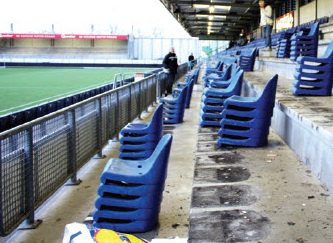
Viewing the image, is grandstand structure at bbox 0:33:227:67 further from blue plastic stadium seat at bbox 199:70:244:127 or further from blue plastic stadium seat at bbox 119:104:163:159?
blue plastic stadium seat at bbox 119:104:163:159

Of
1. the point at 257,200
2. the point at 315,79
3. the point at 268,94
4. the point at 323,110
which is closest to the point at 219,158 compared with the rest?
the point at 268,94

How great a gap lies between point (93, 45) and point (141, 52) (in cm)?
895

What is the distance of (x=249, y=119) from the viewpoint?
5.44 metres

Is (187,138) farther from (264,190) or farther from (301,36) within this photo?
(264,190)

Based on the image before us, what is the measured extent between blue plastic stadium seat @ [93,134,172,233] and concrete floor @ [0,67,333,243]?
0.21 metres

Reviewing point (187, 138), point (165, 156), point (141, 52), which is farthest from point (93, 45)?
point (165, 156)

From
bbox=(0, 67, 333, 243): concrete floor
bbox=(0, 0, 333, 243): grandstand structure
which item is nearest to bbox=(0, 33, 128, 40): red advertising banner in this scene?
bbox=(0, 0, 333, 243): grandstand structure

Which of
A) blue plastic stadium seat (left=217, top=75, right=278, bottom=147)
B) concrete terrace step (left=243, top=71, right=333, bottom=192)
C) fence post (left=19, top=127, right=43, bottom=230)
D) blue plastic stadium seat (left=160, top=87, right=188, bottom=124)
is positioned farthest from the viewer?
blue plastic stadium seat (left=160, top=87, right=188, bottom=124)

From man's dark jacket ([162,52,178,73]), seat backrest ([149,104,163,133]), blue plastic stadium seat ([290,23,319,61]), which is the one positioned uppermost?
blue plastic stadium seat ([290,23,319,61])

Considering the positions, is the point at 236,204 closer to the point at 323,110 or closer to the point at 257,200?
the point at 257,200

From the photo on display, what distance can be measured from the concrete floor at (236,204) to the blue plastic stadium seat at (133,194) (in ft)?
0.69

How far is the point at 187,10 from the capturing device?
40000 mm

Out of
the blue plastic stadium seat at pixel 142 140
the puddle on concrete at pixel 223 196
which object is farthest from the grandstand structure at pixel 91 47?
the puddle on concrete at pixel 223 196

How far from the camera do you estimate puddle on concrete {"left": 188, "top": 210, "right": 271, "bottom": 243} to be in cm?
290
